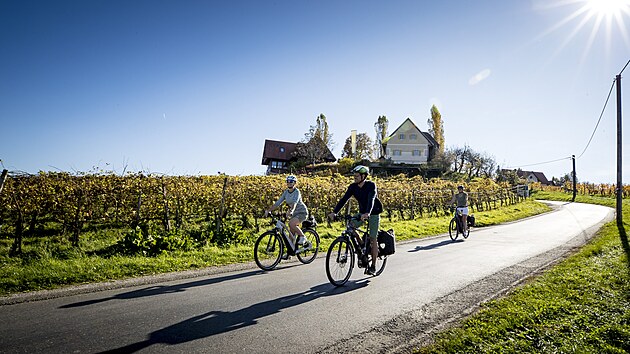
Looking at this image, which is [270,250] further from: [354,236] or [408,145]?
[408,145]

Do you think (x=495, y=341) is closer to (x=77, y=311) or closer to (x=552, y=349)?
(x=552, y=349)

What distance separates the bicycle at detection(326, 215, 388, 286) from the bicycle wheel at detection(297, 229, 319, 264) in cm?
183

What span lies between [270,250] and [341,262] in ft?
6.74

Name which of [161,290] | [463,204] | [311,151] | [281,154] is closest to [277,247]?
[161,290]

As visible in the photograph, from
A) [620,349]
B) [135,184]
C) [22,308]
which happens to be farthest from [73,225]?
[620,349]

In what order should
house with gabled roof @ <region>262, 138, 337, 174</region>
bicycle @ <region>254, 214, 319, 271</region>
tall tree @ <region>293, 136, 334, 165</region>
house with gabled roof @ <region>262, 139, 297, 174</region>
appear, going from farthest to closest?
house with gabled roof @ <region>262, 139, 297, 174</region>, house with gabled roof @ <region>262, 138, 337, 174</region>, tall tree @ <region>293, 136, 334, 165</region>, bicycle @ <region>254, 214, 319, 271</region>

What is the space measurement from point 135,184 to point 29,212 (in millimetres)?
2581

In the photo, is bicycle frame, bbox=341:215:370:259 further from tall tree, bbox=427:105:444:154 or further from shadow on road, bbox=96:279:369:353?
tall tree, bbox=427:105:444:154

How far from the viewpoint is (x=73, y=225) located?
9.59 metres

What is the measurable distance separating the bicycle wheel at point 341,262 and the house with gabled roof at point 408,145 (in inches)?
2179

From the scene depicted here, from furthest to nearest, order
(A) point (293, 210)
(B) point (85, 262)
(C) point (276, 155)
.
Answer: (C) point (276, 155) → (A) point (293, 210) → (B) point (85, 262)

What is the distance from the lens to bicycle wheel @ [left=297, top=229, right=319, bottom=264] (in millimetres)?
8668

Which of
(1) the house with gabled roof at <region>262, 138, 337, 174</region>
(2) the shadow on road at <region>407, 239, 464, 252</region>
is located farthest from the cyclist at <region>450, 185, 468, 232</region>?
(1) the house with gabled roof at <region>262, 138, 337, 174</region>

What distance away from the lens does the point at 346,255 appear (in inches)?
268
